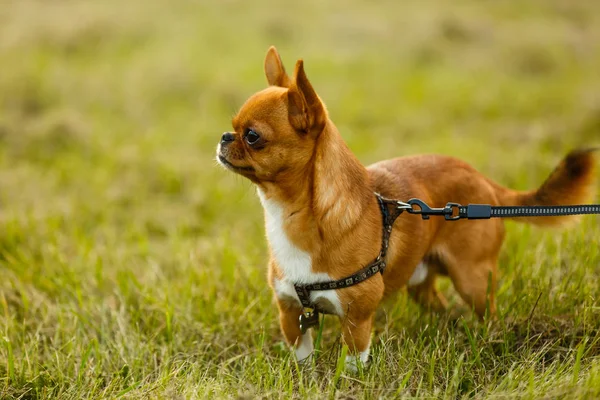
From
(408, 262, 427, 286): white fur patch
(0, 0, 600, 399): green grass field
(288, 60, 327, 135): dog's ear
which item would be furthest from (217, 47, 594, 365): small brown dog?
(0, 0, 600, 399): green grass field

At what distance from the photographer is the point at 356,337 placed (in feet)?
8.98

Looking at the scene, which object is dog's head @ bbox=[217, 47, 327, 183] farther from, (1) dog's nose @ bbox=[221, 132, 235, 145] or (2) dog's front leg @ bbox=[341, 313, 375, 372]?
(2) dog's front leg @ bbox=[341, 313, 375, 372]

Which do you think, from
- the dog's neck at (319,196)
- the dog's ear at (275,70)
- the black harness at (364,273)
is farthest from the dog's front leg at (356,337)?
the dog's ear at (275,70)

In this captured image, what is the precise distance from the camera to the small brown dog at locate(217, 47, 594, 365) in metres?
2.60

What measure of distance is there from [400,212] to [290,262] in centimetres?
55

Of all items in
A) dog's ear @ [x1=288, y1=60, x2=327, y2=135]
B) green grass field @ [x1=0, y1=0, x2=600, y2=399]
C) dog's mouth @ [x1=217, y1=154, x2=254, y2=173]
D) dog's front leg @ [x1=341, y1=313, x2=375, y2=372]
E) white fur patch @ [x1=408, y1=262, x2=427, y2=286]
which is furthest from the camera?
white fur patch @ [x1=408, y1=262, x2=427, y2=286]

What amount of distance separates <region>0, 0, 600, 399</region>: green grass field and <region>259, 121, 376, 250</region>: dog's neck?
584mm

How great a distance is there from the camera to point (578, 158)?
320cm

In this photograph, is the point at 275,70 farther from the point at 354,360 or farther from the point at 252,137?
the point at 354,360

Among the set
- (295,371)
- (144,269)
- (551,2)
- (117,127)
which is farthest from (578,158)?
(551,2)

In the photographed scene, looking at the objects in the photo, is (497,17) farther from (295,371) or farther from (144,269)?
(295,371)

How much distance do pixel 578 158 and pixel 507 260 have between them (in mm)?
959

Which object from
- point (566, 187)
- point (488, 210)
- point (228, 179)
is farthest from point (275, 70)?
point (228, 179)

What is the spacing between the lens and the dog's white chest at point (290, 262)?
8.74ft
